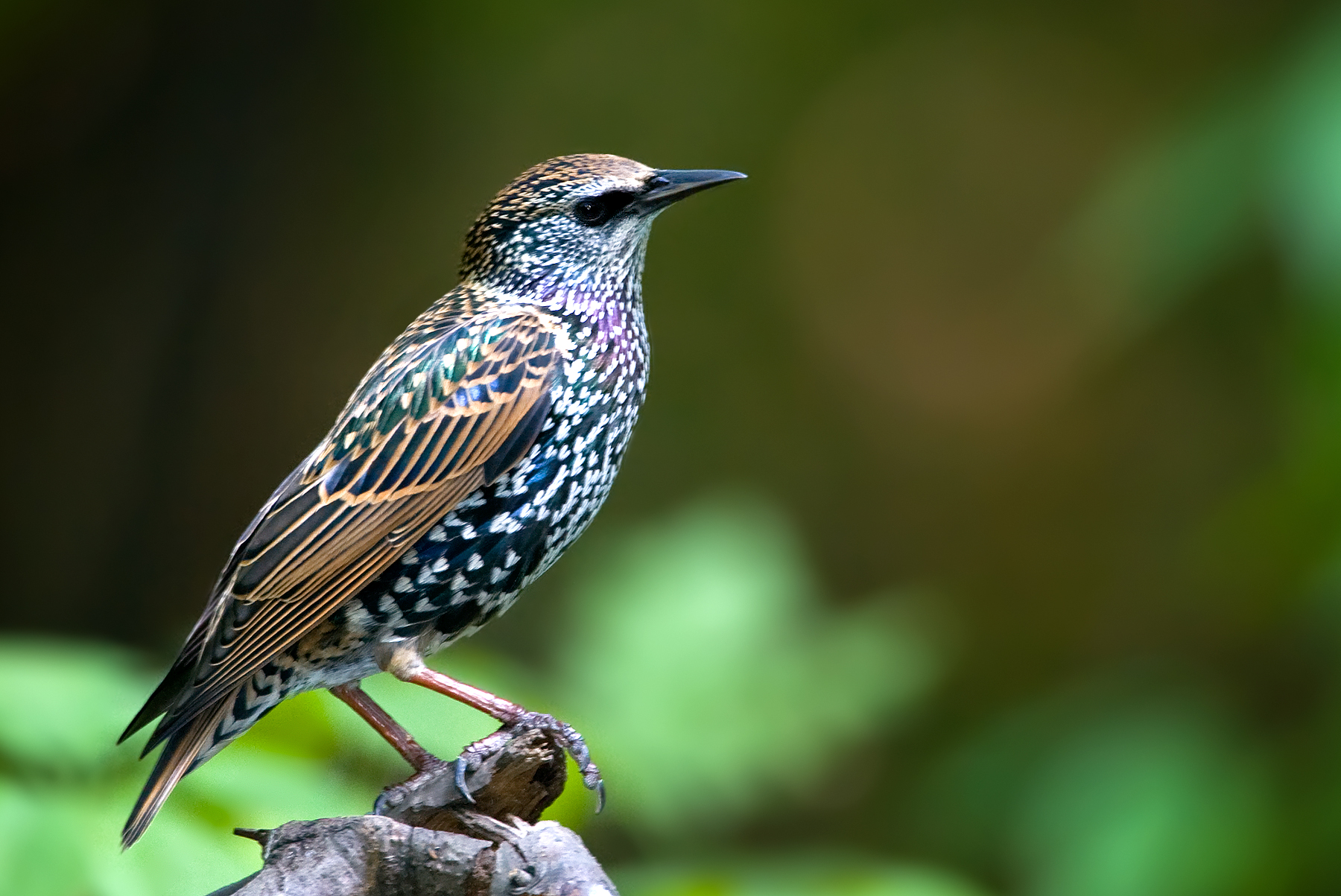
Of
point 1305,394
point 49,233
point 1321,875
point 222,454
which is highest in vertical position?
point 1305,394

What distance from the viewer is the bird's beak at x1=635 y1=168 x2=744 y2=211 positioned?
3.14 meters

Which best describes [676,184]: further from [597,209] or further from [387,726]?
[387,726]

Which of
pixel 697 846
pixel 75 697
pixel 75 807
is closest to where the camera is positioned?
pixel 75 807

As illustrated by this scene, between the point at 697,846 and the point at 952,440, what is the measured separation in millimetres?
3878

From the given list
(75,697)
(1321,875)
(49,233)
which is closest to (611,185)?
(75,697)

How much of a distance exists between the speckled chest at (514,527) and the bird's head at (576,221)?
236mm

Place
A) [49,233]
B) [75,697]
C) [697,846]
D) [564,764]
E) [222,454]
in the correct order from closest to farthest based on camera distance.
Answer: [564,764]
[75,697]
[697,846]
[49,233]
[222,454]

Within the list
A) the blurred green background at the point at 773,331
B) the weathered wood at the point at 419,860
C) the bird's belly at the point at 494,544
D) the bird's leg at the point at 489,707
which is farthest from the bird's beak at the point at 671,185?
the blurred green background at the point at 773,331

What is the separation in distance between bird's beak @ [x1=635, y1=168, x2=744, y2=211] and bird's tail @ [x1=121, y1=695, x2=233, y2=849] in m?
1.36

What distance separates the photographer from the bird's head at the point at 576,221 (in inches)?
130

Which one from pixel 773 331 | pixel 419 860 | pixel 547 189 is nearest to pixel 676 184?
pixel 547 189

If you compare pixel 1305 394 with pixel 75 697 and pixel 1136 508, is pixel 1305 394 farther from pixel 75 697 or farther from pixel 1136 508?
pixel 1136 508

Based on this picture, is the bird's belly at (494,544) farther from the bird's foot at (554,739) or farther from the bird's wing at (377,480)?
the bird's foot at (554,739)

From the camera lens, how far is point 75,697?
10.3 ft
